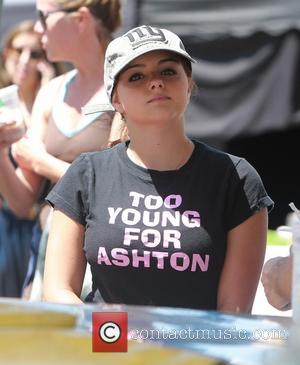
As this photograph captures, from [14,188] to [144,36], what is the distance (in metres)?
1.22

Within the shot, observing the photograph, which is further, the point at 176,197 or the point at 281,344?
the point at 176,197

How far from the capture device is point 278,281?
2342 mm

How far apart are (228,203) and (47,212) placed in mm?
1192

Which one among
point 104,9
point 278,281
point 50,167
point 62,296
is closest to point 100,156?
point 62,296

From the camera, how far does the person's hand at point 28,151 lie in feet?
10.6

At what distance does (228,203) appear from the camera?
7.71 feet

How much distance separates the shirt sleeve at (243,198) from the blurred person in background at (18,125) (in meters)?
1.08

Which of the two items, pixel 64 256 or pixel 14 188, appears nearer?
pixel 64 256

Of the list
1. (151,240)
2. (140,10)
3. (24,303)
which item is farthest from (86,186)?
(140,10)

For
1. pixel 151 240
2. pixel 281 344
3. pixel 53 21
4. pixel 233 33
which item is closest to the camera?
pixel 281 344

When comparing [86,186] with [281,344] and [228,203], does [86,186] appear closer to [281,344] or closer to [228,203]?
[228,203]

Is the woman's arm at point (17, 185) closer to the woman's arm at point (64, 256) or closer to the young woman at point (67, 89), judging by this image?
the young woman at point (67, 89)

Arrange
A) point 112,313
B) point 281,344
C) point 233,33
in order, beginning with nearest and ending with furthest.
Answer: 1. point 281,344
2. point 112,313
3. point 233,33

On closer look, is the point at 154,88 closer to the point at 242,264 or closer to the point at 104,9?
the point at 242,264
